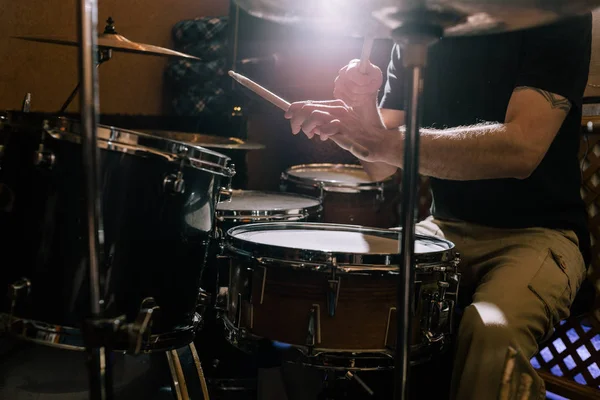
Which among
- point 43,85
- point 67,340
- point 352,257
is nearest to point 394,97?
point 352,257

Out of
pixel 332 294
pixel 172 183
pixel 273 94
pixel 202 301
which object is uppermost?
pixel 273 94

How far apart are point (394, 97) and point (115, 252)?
1260 mm

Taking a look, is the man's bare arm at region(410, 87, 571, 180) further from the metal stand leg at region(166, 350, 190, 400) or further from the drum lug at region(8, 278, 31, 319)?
the drum lug at region(8, 278, 31, 319)

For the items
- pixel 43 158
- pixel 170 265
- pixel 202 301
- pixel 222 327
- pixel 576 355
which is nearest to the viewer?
pixel 43 158

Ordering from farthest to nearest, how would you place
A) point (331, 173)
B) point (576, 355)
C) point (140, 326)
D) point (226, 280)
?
point (331, 173) < point (576, 355) < point (226, 280) < point (140, 326)

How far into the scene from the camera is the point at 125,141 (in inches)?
47.1

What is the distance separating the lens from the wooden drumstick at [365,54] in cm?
127

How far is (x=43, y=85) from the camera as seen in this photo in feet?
10.1

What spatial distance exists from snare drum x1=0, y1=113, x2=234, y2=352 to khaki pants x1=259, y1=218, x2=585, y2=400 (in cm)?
72

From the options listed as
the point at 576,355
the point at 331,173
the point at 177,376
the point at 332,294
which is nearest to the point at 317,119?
the point at 332,294

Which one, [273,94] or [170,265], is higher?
[273,94]

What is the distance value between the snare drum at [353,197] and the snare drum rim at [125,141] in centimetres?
113

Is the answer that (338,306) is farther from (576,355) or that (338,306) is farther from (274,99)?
(576,355)

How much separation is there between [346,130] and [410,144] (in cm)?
55
